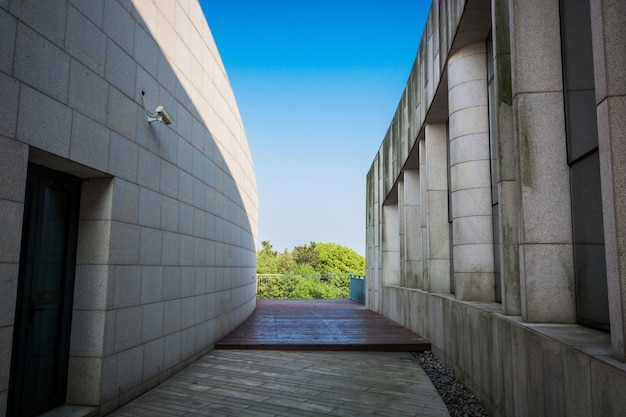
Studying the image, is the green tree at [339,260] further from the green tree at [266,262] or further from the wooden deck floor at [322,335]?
the wooden deck floor at [322,335]

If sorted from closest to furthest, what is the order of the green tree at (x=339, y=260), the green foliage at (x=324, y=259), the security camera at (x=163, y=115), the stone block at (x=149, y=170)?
1. the stone block at (x=149, y=170)
2. the security camera at (x=163, y=115)
3. the green foliage at (x=324, y=259)
4. the green tree at (x=339, y=260)

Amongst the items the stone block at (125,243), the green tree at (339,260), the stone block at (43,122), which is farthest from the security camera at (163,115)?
the green tree at (339,260)

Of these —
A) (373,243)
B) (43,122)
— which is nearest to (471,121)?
(43,122)

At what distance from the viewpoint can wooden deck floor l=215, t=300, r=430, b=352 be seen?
903 cm

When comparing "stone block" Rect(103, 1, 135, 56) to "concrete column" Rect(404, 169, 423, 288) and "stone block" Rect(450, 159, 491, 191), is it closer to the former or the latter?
"stone block" Rect(450, 159, 491, 191)

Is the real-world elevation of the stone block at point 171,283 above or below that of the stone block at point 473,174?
below

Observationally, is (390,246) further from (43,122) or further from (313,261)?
(313,261)

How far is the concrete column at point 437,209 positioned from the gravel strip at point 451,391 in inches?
67.6

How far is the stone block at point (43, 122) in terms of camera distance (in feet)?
12.4

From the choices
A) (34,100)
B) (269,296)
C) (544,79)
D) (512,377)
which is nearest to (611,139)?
(544,79)

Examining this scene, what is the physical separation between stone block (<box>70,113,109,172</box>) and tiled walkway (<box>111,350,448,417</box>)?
2573mm

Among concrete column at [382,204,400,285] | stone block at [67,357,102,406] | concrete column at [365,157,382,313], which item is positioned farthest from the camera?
concrete column at [365,157,382,313]

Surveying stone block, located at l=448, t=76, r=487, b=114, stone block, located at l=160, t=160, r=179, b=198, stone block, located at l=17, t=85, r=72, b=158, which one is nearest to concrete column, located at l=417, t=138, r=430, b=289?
stone block, located at l=448, t=76, r=487, b=114

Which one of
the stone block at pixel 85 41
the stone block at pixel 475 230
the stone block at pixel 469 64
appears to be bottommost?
the stone block at pixel 475 230
